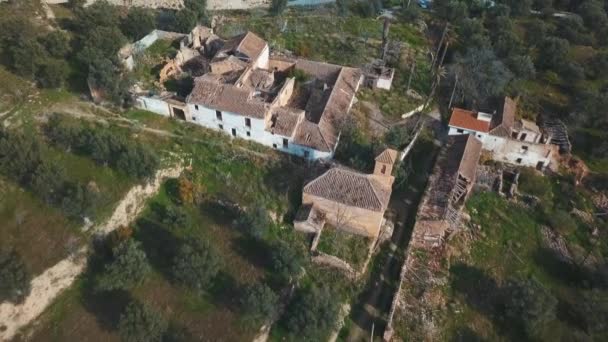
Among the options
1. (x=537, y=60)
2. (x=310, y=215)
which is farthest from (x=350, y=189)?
(x=537, y=60)

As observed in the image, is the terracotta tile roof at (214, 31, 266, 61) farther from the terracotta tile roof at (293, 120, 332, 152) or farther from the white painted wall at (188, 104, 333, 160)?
the terracotta tile roof at (293, 120, 332, 152)

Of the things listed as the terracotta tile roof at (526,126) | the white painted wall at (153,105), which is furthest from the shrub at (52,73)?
the terracotta tile roof at (526,126)

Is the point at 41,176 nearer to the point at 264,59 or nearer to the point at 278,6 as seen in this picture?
the point at 264,59

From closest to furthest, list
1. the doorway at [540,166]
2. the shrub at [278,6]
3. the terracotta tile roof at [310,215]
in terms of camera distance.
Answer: the terracotta tile roof at [310,215] → the doorway at [540,166] → the shrub at [278,6]

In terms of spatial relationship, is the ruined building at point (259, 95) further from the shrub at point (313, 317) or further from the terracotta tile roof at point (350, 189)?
the shrub at point (313, 317)

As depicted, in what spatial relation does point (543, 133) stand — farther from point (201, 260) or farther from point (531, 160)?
point (201, 260)

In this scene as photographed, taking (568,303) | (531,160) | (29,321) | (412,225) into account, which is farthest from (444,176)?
(29,321)

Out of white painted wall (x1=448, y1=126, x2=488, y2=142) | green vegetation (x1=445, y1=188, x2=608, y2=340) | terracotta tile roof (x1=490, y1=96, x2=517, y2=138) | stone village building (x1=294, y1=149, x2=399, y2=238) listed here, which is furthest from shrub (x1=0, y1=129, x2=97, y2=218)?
terracotta tile roof (x1=490, y1=96, x2=517, y2=138)
